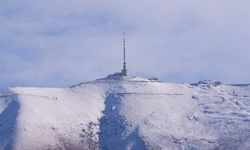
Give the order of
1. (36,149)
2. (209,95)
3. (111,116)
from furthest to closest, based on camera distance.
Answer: (209,95)
(111,116)
(36,149)

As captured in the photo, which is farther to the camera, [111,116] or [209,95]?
[209,95]

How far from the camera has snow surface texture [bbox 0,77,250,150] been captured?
150250 mm

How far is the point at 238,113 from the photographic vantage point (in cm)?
16088

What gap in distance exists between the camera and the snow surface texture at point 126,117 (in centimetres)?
15025

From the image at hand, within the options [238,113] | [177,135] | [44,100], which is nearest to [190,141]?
[177,135]

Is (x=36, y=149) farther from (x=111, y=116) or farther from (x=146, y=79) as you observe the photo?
(x=146, y=79)

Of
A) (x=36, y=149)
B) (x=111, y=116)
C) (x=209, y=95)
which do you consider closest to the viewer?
(x=36, y=149)

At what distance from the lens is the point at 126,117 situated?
518 feet

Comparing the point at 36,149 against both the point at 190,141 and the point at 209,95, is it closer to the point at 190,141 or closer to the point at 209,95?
the point at 190,141

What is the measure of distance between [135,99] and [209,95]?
520 inches

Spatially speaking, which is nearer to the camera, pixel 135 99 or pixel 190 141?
pixel 190 141

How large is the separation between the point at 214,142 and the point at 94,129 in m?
18.5

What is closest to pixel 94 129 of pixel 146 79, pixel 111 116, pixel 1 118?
pixel 111 116

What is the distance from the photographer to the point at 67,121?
512ft
